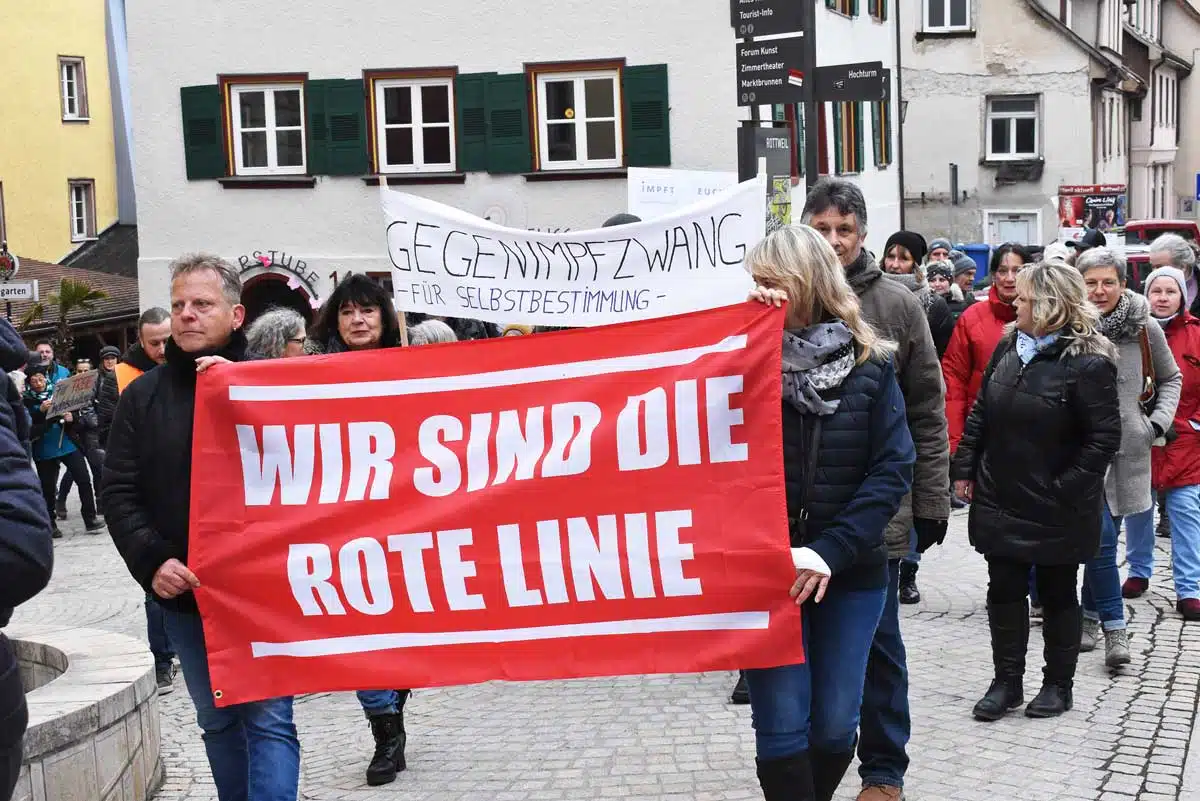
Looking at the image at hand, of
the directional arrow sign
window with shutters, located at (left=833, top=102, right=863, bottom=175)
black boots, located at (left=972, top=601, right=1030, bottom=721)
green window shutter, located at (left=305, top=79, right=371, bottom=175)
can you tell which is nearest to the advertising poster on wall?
window with shutters, located at (left=833, top=102, right=863, bottom=175)

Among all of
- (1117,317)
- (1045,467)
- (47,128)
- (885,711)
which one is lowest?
(885,711)

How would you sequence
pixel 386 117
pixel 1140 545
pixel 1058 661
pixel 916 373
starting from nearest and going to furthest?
pixel 916 373, pixel 1058 661, pixel 1140 545, pixel 386 117

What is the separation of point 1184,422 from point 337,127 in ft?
Answer: 57.0

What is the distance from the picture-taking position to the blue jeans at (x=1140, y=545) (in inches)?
358

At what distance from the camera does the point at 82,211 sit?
138 feet

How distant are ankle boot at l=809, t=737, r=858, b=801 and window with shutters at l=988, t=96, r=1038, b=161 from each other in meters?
39.2

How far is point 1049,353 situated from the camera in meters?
6.73

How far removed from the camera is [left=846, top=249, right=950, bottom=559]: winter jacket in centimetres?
572

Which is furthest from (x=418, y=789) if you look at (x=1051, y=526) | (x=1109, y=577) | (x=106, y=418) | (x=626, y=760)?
(x=106, y=418)

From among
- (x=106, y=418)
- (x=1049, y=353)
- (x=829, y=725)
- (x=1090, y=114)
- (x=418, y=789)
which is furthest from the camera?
(x=1090, y=114)

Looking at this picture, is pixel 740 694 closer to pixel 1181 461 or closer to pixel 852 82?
pixel 1181 461

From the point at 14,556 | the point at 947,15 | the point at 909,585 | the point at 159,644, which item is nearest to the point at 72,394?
the point at 159,644

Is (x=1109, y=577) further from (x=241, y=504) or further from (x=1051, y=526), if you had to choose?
(x=241, y=504)

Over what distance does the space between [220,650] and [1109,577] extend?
4.52m
